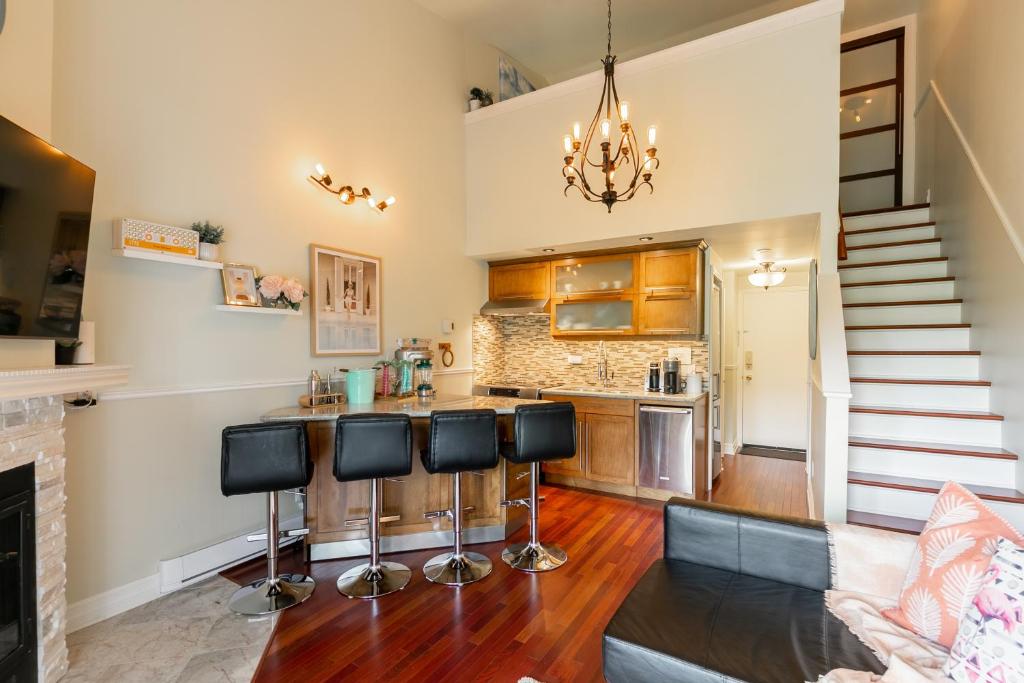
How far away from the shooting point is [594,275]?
4867 millimetres

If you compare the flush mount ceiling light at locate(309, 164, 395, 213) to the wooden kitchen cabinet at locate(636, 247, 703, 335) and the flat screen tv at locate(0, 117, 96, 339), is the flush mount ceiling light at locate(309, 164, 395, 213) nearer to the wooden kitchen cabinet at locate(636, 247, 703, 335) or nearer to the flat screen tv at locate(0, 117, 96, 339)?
the flat screen tv at locate(0, 117, 96, 339)

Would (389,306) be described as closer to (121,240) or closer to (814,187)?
(121,240)

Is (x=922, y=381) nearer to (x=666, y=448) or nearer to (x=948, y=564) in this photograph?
(x=666, y=448)

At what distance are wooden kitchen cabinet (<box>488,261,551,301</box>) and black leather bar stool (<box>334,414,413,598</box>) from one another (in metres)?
2.75

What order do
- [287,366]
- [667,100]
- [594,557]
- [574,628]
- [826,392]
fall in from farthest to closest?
[667,100]
[287,366]
[594,557]
[826,392]
[574,628]

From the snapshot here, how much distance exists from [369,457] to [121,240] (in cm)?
167

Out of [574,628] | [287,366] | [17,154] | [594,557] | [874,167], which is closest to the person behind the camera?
[17,154]

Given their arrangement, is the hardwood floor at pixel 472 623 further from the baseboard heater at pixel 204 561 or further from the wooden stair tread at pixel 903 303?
the wooden stair tread at pixel 903 303

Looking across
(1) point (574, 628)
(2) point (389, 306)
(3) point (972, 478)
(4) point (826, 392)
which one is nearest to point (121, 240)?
(2) point (389, 306)

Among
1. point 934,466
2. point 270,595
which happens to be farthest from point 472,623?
point 934,466

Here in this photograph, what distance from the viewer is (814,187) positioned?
134 inches

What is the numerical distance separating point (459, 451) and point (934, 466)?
9.20ft

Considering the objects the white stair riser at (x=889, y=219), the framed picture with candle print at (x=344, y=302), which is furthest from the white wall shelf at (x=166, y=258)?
the white stair riser at (x=889, y=219)

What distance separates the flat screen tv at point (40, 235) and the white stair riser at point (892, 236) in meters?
Result: 5.63
